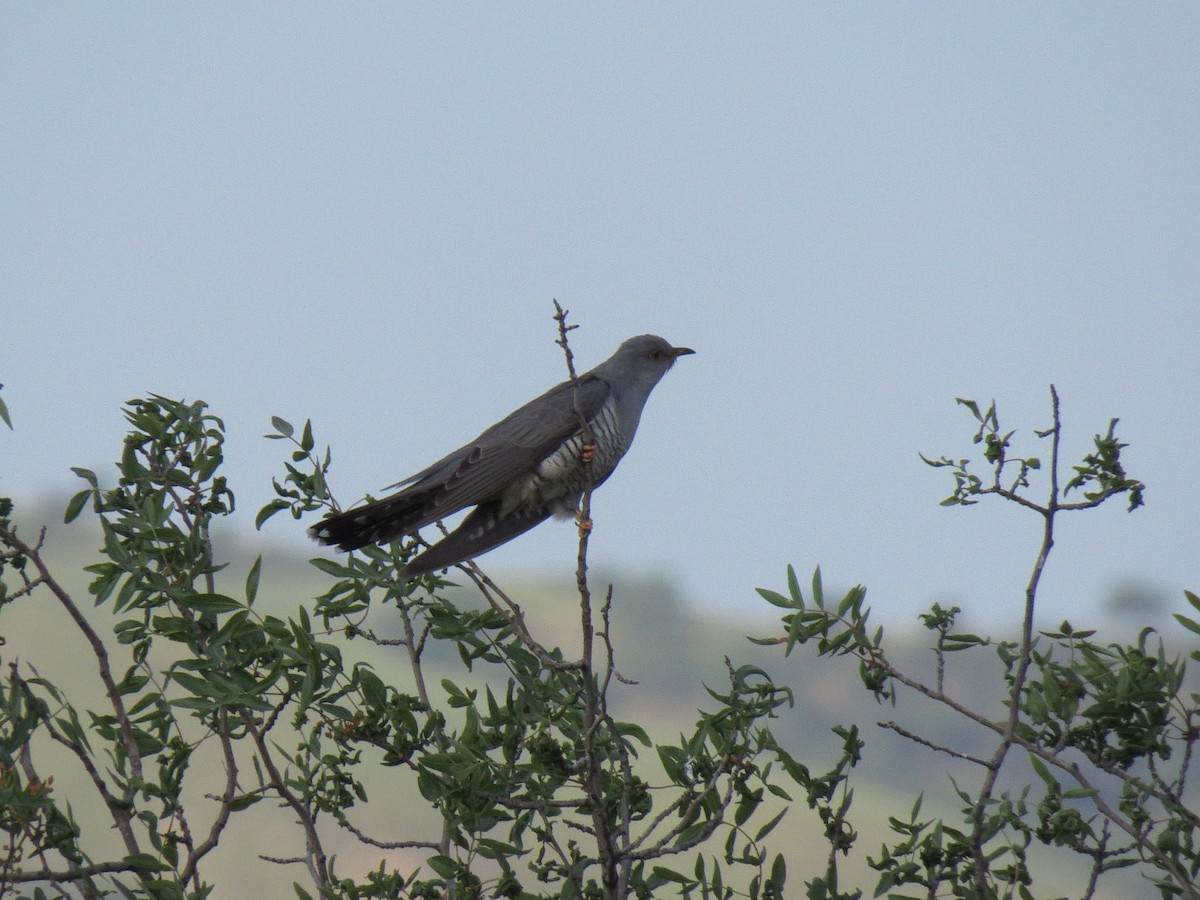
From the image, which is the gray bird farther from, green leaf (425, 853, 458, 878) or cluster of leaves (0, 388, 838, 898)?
green leaf (425, 853, 458, 878)

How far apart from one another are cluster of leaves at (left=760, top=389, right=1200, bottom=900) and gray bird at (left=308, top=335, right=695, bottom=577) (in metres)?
1.62

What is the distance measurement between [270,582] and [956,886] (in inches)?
548

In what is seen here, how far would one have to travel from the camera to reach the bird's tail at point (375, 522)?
12.3 feet

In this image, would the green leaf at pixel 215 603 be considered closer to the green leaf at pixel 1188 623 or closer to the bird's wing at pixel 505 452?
the bird's wing at pixel 505 452

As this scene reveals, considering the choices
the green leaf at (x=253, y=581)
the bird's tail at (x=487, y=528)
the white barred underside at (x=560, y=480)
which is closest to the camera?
the green leaf at (x=253, y=581)

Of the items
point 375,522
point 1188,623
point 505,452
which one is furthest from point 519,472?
point 1188,623

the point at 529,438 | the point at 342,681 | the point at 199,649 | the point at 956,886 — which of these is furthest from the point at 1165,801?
the point at 529,438

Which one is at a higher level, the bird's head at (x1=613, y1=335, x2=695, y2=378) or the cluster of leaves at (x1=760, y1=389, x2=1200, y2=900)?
the bird's head at (x1=613, y1=335, x2=695, y2=378)

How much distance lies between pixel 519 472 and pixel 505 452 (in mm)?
97

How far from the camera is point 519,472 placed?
15.6ft

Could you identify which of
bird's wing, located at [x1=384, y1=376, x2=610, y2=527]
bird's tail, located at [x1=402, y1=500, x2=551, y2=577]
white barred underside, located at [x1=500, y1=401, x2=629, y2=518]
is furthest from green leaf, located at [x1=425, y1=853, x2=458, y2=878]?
white barred underside, located at [x1=500, y1=401, x2=629, y2=518]

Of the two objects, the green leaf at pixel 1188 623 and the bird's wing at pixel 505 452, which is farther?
the bird's wing at pixel 505 452

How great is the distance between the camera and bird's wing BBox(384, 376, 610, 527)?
442cm

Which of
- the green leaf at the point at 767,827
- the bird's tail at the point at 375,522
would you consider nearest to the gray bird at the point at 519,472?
the bird's tail at the point at 375,522
